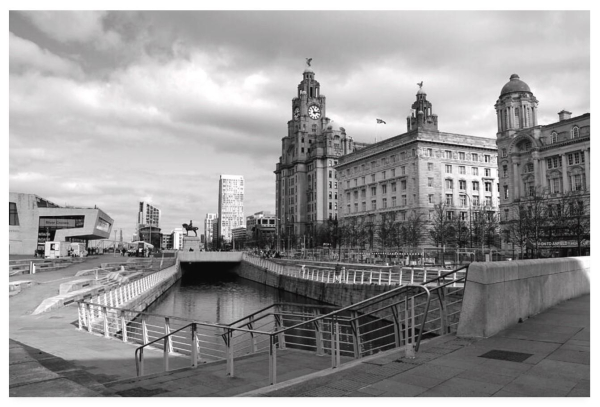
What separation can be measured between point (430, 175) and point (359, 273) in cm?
5412

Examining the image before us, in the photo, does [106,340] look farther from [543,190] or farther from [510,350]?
[543,190]

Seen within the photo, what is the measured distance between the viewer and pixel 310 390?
664 cm

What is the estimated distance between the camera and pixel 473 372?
24.1 feet

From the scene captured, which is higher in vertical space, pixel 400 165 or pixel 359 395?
pixel 400 165

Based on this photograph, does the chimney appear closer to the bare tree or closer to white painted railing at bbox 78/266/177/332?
the bare tree

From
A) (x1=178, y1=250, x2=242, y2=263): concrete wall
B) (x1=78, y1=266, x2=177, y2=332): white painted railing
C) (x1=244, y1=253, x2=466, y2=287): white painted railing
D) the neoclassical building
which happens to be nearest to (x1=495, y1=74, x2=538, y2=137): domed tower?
the neoclassical building

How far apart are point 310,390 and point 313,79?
162617 millimetres

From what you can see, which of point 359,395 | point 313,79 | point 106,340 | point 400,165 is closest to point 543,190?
point 400,165

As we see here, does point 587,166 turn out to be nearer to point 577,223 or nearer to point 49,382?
point 577,223

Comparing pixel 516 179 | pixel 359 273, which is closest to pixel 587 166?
pixel 516 179

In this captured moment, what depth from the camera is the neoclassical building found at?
227 ft

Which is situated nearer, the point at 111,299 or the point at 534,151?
the point at 111,299

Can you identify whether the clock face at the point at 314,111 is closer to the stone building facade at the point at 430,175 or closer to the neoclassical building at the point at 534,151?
the stone building facade at the point at 430,175

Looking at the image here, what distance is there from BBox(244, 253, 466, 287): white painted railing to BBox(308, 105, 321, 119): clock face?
8753 centimetres
